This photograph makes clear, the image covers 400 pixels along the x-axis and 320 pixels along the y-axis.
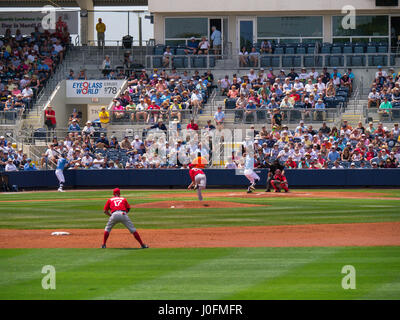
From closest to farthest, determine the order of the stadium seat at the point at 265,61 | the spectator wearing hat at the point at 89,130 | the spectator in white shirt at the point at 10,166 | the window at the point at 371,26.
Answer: the spectator in white shirt at the point at 10,166, the spectator wearing hat at the point at 89,130, the stadium seat at the point at 265,61, the window at the point at 371,26

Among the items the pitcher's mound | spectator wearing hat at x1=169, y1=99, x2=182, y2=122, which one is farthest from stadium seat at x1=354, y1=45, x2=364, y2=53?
the pitcher's mound

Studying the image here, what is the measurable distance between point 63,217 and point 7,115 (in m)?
17.5

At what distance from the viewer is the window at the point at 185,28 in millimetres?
47094

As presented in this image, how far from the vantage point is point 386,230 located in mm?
18891

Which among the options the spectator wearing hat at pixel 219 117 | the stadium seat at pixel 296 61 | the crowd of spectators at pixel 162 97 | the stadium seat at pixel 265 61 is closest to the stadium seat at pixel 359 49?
the stadium seat at pixel 296 61

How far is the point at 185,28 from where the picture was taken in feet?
155

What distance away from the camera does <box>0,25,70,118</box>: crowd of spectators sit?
4150 centimetres

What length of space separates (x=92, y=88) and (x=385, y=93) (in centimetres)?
1644

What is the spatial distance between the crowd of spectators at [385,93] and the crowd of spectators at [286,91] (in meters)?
1.54

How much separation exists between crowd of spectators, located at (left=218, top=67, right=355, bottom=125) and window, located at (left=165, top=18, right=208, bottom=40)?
18.8 feet

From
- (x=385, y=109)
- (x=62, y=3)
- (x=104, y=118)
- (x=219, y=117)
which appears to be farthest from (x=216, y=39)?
(x=62, y=3)

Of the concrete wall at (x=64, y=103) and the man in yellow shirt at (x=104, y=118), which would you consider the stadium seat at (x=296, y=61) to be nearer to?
the concrete wall at (x=64, y=103)

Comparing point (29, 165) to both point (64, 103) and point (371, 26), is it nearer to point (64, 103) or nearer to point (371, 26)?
point (64, 103)
